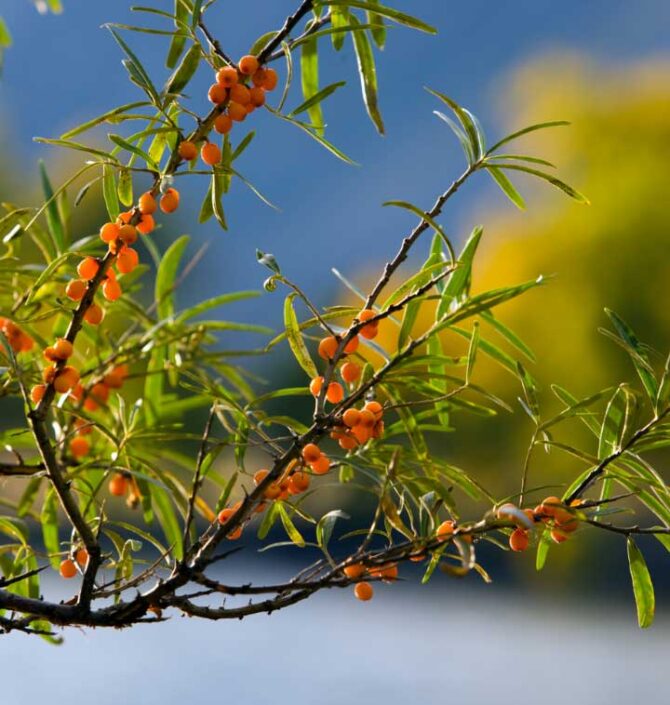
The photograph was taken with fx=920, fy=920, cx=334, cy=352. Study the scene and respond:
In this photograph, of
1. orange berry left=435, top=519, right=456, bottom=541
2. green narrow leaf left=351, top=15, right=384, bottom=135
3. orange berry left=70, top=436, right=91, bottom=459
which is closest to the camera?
orange berry left=435, top=519, right=456, bottom=541

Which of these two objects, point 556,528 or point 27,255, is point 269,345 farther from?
point 27,255

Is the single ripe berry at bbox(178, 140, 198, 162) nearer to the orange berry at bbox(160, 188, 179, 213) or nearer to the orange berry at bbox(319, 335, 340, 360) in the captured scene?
the orange berry at bbox(160, 188, 179, 213)

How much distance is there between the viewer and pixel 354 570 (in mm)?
486

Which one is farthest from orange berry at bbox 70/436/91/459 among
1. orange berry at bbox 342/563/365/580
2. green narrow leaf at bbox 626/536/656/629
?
green narrow leaf at bbox 626/536/656/629

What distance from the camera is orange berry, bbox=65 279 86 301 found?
541 mm

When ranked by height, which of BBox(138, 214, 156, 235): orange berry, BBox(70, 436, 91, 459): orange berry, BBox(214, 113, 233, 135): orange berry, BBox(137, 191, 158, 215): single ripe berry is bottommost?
BBox(70, 436, 91, 459): orange berry

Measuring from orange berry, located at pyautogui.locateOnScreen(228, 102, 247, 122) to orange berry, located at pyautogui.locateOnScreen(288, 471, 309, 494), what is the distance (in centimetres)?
20

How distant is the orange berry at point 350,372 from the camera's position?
1.73 feet

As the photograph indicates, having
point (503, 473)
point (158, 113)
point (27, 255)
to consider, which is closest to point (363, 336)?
point (158, 113)

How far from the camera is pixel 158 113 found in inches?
20.6

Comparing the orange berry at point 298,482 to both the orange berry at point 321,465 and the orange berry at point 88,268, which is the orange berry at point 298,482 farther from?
the orange berry at point 88,268

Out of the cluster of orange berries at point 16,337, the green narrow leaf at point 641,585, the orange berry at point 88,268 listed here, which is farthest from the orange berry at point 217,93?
the green narrow leaf at point 641,585

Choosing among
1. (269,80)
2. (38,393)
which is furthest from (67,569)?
(269,80)

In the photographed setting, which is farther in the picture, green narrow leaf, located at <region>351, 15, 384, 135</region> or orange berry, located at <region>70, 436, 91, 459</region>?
orange berry, located at <region>70, 436, 91, 459</region>
